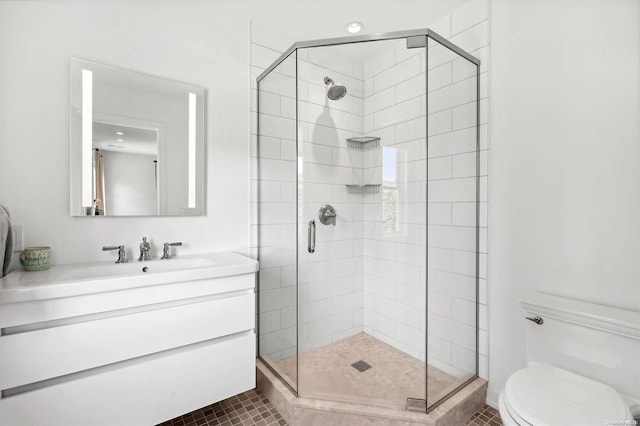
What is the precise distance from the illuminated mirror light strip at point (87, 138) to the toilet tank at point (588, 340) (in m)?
2.25

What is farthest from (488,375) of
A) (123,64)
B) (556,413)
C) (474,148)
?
(123,64)

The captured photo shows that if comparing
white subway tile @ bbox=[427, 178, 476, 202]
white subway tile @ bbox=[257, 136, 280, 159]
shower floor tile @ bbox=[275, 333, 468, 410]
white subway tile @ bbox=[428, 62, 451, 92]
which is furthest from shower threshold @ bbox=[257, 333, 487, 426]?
white subway tile @ bbox=[428, 62, 451, 92]

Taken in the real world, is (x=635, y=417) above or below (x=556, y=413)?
below

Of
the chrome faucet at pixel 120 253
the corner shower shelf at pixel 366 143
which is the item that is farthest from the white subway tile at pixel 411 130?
the chrome faucet at pixel 120 253

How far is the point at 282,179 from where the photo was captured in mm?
1937

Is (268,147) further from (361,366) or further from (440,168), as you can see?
(361,366)

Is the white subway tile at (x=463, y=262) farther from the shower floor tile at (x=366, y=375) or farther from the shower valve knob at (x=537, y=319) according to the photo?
the shower floor tile at (x=366, y=375)

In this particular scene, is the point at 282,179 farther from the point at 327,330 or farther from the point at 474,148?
the point at 474,148

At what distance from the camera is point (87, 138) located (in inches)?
63.5

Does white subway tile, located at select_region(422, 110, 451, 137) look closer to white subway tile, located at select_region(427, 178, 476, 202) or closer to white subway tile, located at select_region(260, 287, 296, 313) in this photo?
white subway tile, located at select_region(427, 178, 476, 202)

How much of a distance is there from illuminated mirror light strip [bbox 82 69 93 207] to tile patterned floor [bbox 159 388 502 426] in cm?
128

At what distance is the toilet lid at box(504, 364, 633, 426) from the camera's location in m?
1.02

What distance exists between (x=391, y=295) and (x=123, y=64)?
6.91ft

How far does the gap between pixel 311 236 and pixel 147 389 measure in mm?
1065
